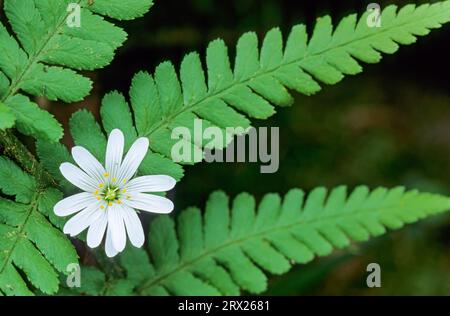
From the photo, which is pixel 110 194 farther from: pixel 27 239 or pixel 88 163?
pixel 27 239

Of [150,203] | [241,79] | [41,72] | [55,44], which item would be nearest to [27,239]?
[150,203]

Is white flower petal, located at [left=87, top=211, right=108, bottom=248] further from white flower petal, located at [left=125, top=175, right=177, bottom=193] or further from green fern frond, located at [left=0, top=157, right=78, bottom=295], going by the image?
white flower petal, located at [left=125, top=175, right=177, bottom=193]

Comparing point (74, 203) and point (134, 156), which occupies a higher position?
point (134, 156)

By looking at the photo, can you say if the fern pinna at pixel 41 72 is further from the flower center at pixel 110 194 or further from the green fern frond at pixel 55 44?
the flower center at pixel 110 194

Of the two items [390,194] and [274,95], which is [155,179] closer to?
[274,95]

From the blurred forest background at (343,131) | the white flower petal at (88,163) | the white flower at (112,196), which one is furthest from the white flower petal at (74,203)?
the blurred forest background at (343,131)

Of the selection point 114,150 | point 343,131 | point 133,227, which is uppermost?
point 343,131
